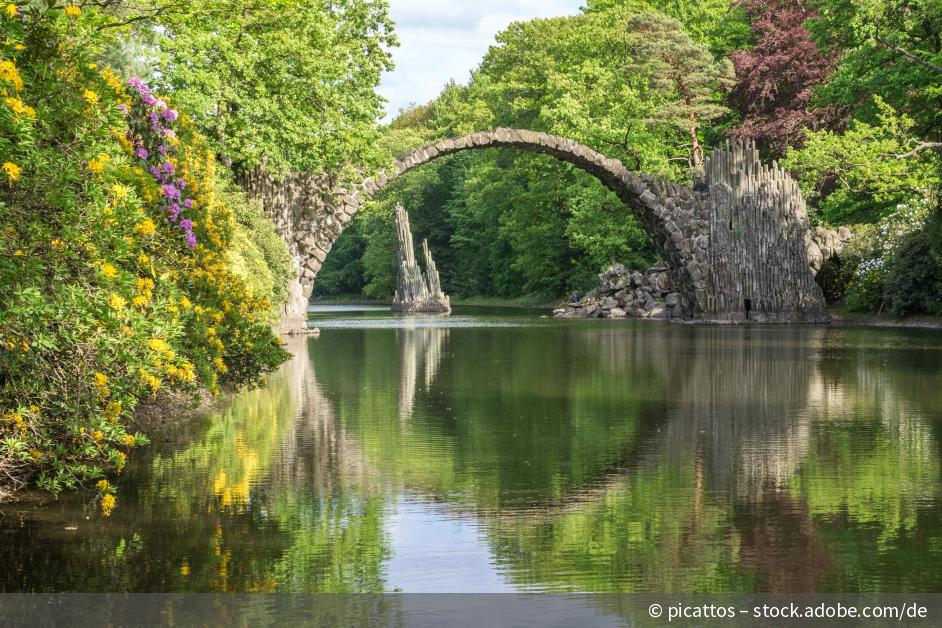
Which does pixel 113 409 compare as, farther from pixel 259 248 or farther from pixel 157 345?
pixel 259 248

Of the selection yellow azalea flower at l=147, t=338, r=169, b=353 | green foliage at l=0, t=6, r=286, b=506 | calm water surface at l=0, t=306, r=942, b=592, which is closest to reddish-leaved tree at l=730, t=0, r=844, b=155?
calm water surface at l=0, t=306, r=942, b=592

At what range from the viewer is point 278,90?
27.3m

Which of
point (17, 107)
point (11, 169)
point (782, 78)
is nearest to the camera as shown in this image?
point (11, 169)

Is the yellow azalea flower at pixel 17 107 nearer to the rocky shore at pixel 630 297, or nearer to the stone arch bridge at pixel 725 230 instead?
the stone arch bridge at pixel 725 230

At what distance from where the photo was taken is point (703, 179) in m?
38.5

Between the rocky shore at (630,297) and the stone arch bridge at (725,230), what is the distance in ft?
19.1

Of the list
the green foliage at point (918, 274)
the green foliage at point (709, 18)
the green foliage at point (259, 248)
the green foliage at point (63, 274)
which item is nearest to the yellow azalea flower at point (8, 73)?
the green foliage at point (63, 274)

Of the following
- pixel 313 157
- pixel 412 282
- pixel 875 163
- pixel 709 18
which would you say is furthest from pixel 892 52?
pixel 412 282

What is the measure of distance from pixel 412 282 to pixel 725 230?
23.6 metres

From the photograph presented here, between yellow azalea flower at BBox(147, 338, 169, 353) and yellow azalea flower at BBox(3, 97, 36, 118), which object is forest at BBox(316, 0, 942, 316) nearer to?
yellow azalea flower at BBox(147, 338, 169, 353)

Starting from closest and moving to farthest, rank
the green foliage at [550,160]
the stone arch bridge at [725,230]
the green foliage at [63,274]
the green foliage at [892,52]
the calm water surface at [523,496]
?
the calm water surface at [523,496] < the green foliage at [63,274] < the green foliage at [892,52] < the stone arch bridge at [725,230] < the green foliage at [550,160]

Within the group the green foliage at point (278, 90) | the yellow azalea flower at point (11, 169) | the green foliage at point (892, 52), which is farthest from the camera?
the green foliage at point (892, 52)

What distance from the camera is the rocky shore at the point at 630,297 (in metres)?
43.3

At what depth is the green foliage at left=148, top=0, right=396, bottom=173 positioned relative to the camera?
2488 centimetres
